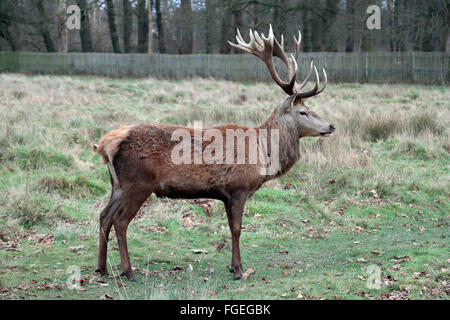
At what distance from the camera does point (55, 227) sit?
315 inches

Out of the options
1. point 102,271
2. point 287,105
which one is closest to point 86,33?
point 287,105

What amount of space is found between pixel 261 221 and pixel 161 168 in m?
2.91

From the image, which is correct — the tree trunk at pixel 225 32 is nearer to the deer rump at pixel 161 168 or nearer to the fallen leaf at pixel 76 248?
the fallen leaf at pixel 76 248

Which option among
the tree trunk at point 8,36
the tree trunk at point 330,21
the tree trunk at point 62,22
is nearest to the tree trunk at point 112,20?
the tree trunk at point 62,22

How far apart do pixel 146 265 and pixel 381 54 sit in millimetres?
24931

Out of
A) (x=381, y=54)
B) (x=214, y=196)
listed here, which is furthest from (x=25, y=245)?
(x=381, y=54)

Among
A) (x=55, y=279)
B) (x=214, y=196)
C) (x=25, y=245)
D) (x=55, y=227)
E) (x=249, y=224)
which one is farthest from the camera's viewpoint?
(x=249, y=224)

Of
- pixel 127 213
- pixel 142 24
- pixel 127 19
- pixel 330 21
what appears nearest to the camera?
pixel 127 213

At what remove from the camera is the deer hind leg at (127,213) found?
20.5 feet

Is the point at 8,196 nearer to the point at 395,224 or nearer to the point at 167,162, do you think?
the point at 167,162

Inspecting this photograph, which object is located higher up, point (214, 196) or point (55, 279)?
point (214, 196)

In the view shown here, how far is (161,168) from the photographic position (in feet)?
20.9

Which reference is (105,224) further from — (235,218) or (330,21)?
(330,21)

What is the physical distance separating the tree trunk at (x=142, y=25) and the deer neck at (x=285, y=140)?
1265 inches
